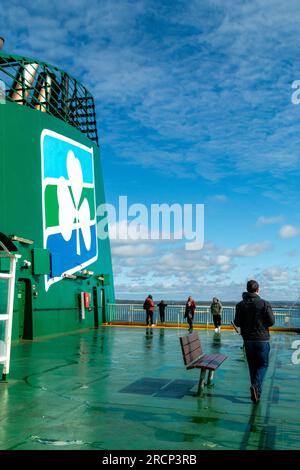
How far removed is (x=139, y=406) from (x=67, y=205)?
1590cm

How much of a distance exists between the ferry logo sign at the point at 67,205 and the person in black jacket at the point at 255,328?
13783 mm

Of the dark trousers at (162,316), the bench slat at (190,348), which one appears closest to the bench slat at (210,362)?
the bench slat at (190,348)

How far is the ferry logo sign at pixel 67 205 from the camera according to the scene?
21.0 meters

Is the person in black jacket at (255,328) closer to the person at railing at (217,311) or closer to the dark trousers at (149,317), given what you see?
the person at railing at (217,311)

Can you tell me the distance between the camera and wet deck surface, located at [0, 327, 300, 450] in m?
5.91

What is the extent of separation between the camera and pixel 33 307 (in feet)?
63.4

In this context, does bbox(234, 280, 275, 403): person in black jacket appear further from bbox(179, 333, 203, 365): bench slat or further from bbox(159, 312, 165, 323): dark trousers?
bbox(159, 312, 165, 323): dark trousers

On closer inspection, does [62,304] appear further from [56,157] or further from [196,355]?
[196,355]

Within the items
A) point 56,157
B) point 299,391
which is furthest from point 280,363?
point 56,157

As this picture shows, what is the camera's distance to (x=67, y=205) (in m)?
22.6

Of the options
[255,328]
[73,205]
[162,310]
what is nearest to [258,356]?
[255,328]

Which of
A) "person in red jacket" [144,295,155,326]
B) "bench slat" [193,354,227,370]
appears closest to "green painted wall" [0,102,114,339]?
"person in red jacket" [144,295,155,326]

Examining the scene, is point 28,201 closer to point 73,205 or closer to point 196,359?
point 73,205
